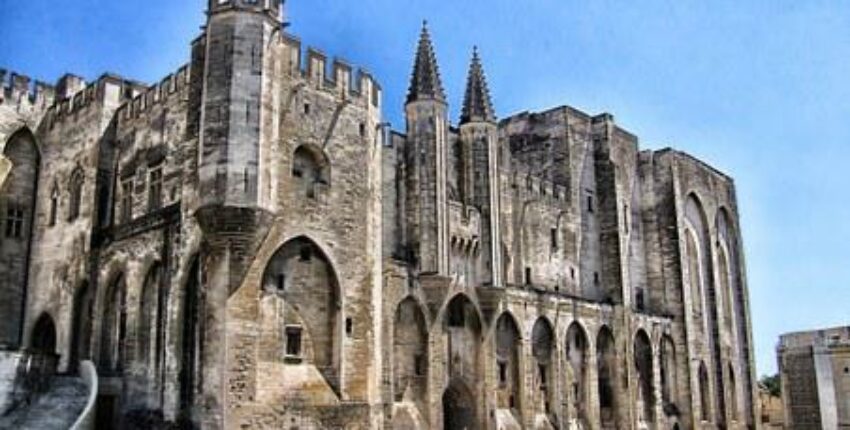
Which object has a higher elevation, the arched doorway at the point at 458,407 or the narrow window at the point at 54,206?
the narrow window at the point at 54,206

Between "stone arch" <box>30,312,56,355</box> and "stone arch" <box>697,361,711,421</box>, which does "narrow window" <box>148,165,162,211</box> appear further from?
"stone arch" <box>697,361,711,421</box>

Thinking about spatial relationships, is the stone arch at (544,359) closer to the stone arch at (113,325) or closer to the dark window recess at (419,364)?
the dark window recess at (419,364)

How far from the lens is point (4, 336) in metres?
31.4

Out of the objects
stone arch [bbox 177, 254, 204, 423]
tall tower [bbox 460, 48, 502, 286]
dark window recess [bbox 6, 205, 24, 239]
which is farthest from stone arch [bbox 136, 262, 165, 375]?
tall tower [bbox 460, 48, 502, 286]

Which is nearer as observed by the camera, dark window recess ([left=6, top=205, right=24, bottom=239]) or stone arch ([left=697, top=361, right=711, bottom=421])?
dark window recess ([left=6, top=205, right=24, bottom=239])

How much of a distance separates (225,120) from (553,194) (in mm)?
20408

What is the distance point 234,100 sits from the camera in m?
23.6

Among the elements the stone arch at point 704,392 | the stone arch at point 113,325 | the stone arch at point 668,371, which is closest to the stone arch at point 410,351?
the stone arch at point 113,325

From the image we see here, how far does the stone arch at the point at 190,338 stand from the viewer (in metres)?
22.9

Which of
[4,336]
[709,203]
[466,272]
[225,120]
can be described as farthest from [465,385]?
[709,203]

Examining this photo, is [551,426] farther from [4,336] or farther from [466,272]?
[4,336]

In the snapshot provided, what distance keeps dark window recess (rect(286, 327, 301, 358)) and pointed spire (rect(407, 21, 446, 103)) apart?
10848mm

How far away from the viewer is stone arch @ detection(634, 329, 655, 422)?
136 feet

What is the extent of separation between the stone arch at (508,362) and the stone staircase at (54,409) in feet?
51.4
